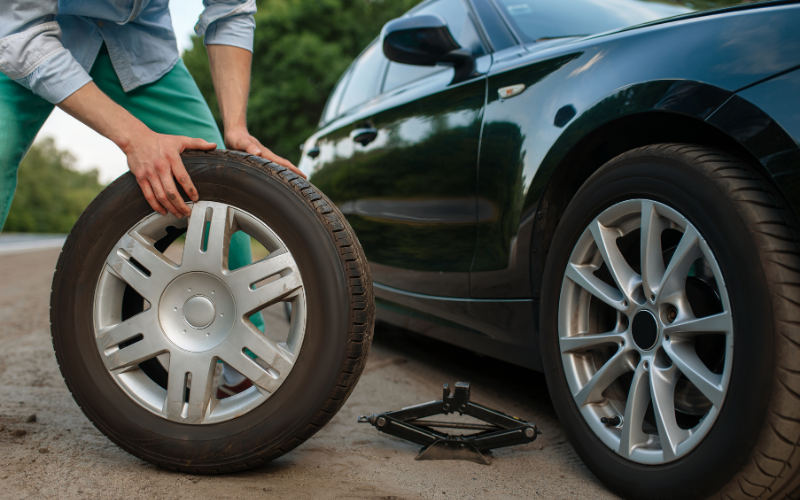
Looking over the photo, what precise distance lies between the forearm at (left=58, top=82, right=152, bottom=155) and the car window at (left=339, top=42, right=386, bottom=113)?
1889mm

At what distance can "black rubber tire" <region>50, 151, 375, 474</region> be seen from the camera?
151cm

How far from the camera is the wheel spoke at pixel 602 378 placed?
151 cm

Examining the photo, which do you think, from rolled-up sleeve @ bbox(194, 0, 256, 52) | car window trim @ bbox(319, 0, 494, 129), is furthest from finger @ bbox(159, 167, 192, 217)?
car window trim @ bbox(319, 0, 494, 129)

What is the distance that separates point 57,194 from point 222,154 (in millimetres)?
64723

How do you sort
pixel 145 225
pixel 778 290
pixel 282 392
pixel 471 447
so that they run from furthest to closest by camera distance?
pixel 471 447 < pixel 145 225 < pixel 282 392 < pixel 778 290

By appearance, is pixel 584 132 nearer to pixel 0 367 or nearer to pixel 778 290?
pixel 778 290

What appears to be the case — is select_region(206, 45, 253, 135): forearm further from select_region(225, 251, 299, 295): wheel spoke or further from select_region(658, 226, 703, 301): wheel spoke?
select_region(658, 226, 703, 301): wheel spoke

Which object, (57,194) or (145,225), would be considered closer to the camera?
(145,225)

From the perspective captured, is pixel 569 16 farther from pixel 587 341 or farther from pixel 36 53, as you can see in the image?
pixel 36 53

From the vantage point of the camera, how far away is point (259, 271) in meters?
1.57

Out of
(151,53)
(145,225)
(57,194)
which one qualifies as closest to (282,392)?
(145,225)

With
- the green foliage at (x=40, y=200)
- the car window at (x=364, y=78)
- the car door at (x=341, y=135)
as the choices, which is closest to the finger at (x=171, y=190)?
the car door at (x=341, y=135)

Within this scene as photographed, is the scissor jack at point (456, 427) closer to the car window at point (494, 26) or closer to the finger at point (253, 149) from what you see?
the finger at point (253, 149)

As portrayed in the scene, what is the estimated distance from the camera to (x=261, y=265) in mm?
1569
